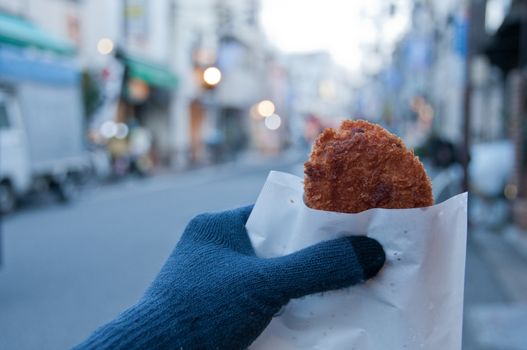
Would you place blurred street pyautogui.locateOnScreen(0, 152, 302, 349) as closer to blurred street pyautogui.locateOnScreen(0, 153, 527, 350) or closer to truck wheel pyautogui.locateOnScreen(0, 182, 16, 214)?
blurred street pyautogui.locateOnScreen(0, 153, 527, 350)

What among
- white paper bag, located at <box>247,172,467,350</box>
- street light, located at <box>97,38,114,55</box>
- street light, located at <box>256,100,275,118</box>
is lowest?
white paper bag, located at <box>247,172,467,350</box>

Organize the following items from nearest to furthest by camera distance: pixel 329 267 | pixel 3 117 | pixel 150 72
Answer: pixel 329 267, pixel 3 117, pixel 150 72

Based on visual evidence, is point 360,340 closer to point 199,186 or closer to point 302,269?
point 302,269

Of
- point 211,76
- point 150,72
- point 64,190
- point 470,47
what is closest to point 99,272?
point 470,47

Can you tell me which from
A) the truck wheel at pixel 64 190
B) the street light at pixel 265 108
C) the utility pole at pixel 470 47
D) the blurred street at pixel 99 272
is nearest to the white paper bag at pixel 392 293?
the blurred street at pixel 99 272

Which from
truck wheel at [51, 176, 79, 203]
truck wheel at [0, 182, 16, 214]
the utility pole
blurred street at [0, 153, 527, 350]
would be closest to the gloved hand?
blurred street at [0, 153, 527, 350]

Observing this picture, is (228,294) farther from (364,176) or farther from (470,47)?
(470,47)

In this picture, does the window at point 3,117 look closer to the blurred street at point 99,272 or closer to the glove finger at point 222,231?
the blurred street at point 99,272
